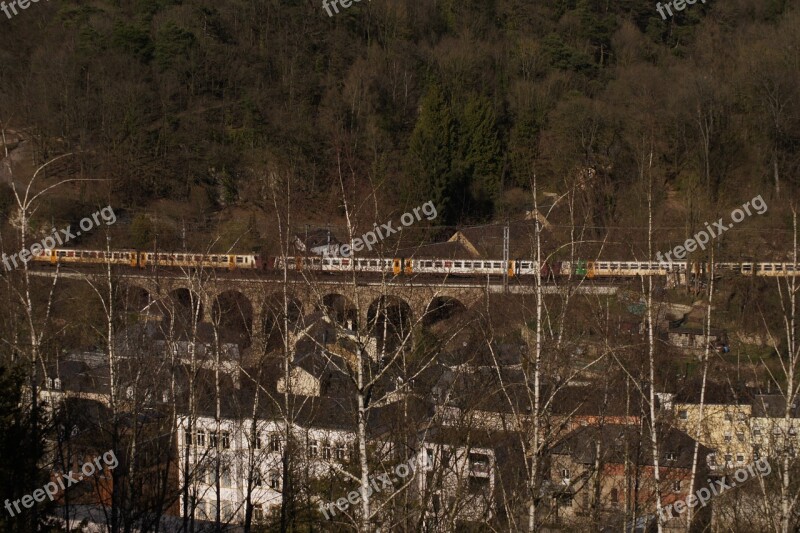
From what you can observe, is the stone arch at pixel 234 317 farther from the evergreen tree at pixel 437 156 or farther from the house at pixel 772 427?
the evergreen tree at pixel 437 156

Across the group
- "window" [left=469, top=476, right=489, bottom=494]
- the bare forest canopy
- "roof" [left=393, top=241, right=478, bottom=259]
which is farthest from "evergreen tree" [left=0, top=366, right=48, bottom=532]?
the bare forest canopy

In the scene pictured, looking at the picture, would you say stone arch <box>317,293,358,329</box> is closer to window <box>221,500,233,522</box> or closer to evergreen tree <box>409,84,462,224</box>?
window <box>221,500,233,522</box>

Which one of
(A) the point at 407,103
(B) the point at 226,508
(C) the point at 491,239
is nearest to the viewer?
(B) the point at 226,508

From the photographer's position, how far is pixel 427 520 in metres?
5.58

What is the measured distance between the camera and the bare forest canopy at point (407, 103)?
2533 centimetres

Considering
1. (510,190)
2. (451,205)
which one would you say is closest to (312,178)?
(451,205)

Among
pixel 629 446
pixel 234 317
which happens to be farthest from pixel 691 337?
pixel 629 446

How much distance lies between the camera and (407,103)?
31.1 m

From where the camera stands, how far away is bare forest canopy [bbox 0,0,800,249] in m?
25.3

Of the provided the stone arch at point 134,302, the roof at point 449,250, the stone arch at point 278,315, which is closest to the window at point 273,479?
the stone arch at point 278,315

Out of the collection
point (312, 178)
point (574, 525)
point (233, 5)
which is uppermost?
point (233, 5)

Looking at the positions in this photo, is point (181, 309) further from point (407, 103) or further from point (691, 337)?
point (407, 103)

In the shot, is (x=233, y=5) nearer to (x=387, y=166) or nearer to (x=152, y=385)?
(x=387, y=166)

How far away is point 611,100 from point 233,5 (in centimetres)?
1594
